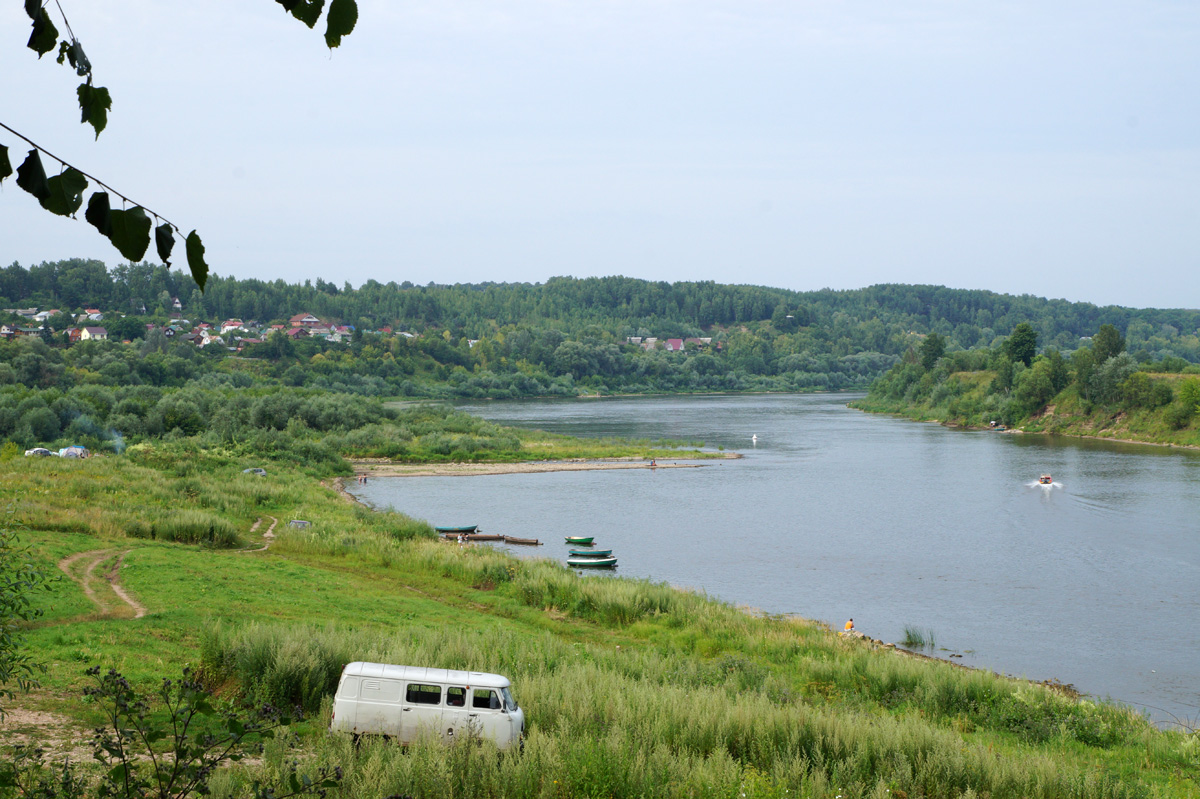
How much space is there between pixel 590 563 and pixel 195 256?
33657 millimetres

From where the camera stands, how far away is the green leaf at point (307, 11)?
8.86ft

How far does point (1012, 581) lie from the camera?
118ft

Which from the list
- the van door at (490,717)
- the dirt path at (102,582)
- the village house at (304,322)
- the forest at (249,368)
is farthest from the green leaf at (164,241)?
the village house at (304,322)

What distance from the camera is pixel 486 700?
11.1m

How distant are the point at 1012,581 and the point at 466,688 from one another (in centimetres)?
3079

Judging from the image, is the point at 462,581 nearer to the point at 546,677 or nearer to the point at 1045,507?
the point at 546,677

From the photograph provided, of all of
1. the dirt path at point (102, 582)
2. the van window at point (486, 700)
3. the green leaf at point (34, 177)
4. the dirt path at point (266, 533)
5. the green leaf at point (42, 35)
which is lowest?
the dirt path at point (266, 533)

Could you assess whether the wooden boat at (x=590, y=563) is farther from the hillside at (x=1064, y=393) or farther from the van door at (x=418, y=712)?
the hillside at (x=1064, y=393)

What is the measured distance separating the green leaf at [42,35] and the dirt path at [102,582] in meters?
16.5

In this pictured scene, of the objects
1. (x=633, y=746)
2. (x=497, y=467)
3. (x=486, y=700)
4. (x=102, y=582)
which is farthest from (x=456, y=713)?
(x=497, y=467)

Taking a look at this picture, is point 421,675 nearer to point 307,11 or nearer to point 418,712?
point 418,712

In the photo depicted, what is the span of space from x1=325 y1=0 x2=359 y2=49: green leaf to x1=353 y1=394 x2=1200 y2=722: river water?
24912mm

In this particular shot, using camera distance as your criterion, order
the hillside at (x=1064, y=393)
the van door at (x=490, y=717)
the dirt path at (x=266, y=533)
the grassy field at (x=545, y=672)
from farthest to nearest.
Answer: the hillside at (x=1064, y=393) < the dirt path at (x=266, y=533) < the van door at (x=490, y=717) < the grassy field at (x=545, y=672)

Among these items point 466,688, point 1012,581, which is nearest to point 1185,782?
point 466,688
